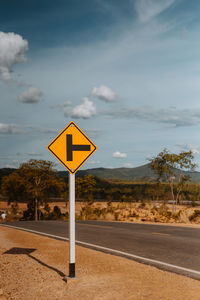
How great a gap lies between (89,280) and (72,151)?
260 centimetres

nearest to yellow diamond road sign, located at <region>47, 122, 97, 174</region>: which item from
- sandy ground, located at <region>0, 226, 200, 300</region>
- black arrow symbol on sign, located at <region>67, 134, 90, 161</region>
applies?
black arrow symbol on sign, located at <region>67, 134, 90, 161</region>

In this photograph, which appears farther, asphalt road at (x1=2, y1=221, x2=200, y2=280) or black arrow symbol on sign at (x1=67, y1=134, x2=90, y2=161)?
asphalt road at (x1=2, y1=221, x2=200, y2=280)

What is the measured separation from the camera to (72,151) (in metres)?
6.57

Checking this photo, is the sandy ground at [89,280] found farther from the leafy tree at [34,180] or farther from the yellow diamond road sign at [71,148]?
the leafy tree at [34,180]

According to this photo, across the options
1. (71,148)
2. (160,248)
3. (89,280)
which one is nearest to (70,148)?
(71,148)

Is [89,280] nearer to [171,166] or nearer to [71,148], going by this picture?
[71,148]

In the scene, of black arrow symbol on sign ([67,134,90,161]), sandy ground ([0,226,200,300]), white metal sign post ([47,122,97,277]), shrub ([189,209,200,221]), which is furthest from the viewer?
shrub ([189,209,200,221])

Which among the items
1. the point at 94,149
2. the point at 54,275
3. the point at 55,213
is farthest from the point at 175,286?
the point at 55,213

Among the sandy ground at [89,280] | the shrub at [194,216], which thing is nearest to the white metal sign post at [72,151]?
the sandy ground at [89,280]

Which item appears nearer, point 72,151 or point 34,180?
point 72,151

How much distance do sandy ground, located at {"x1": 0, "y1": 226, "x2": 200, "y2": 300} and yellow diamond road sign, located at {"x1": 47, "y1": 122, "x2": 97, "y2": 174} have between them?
87.6 inches

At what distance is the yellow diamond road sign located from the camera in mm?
6504

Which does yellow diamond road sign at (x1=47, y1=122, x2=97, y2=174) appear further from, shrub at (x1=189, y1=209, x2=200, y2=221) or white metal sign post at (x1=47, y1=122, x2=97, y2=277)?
shrub at (x1=189, y1=209, x2=200, y2=221)

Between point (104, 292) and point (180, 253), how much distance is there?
177 inches
